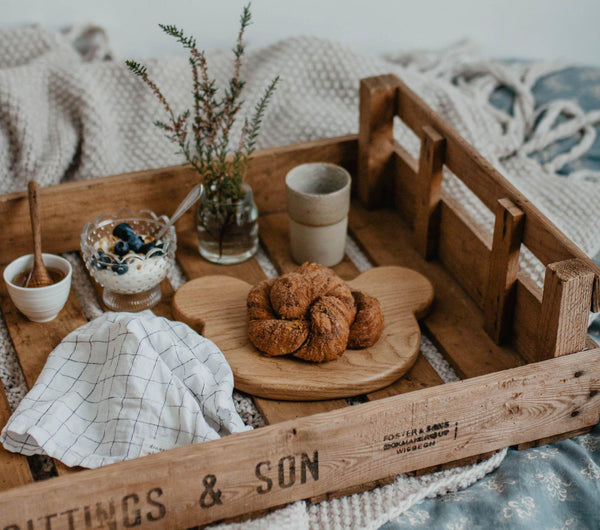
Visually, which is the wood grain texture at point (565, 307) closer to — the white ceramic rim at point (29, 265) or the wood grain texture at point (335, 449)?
the wood grain texture at point (335, 449)

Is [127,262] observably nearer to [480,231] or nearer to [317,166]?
[317,166]

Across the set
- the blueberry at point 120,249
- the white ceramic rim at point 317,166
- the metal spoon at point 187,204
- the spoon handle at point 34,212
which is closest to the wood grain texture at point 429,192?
the white ceramic rim at point 317,166

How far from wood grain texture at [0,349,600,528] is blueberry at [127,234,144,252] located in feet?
1.19

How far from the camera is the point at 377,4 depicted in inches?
73.9

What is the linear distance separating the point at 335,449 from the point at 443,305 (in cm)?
35

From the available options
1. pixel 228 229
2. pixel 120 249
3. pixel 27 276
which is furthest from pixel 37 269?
pixel 228 229

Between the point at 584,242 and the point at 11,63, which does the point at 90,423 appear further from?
the point at 11,63

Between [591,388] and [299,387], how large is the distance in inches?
13.2

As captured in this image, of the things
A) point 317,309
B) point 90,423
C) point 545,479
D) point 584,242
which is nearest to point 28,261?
point 90,423

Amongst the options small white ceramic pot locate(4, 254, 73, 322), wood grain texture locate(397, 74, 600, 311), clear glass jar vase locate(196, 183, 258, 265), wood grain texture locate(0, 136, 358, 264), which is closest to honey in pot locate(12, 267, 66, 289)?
small white ceramic pot locate(4, 254, 73, 322)

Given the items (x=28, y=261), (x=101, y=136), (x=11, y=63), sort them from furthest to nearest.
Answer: (x=11, y=63) < (x=101, y=136) < (x=28, y=261)

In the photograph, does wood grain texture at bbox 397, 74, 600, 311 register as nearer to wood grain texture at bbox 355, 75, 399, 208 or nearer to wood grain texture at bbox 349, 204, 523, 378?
wood grain texture at bbox 355, 75, 399, 208

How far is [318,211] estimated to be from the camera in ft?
3.82

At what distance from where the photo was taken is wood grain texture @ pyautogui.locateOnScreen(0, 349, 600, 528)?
0.79m
